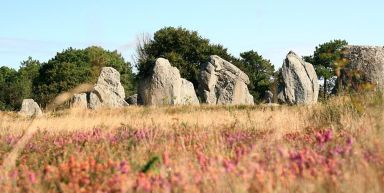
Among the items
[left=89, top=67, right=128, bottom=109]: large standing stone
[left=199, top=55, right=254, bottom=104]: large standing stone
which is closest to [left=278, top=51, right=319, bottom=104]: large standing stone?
[left=199, top=55, right=254, bottom=104]: large standing stone

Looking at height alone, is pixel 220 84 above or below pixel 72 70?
below

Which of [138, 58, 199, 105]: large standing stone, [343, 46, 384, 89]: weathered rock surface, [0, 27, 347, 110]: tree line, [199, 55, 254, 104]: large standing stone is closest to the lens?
[343, 46, 384, 89]: weathered rock surface

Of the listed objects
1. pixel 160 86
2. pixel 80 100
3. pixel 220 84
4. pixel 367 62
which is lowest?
pixel 80 100

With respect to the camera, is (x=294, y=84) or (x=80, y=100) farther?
(x=80, y=100)

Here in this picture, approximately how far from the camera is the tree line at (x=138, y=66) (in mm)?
55875

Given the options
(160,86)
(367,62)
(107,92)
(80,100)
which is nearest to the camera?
(367,62)

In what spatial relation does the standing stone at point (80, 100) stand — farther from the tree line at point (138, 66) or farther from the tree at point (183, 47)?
the tree at point (183, 47)

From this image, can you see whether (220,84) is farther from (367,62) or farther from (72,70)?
(72,70)

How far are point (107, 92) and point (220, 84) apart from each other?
24.6 ft

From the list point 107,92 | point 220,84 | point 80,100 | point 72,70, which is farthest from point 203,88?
point 72,70

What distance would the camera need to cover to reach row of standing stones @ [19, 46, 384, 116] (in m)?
32.4

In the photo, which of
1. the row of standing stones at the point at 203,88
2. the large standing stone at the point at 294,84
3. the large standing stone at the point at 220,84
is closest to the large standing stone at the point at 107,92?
the row of standing stones at the point at 203,88

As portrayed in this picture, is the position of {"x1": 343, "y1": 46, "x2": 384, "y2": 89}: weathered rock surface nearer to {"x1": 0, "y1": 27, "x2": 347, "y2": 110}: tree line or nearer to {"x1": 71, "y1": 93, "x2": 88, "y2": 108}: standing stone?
{"x1": 71, "y1": 93, "x2": 88, "y2": 108}: standing stone

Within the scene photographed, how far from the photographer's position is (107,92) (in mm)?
36781
